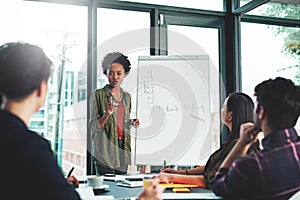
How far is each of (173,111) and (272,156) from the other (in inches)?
66.0

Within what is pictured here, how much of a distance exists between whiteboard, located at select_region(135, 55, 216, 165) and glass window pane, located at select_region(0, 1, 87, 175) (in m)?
0.68

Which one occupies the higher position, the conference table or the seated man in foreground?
the seated man in foreground

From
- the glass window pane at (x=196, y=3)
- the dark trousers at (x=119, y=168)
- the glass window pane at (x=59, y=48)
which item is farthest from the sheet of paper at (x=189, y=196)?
the glass window pane at (x=196, y=3)

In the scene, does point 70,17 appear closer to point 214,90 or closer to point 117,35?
point 117,35

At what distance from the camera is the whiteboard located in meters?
2.78

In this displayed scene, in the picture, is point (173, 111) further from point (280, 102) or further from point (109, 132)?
point (280, 102)

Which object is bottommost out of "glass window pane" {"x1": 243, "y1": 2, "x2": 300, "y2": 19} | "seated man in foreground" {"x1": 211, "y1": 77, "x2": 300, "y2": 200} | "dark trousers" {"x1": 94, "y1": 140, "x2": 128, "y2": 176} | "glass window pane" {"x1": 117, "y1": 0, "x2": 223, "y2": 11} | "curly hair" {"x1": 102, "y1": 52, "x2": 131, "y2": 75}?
"dark trousers" {"x1": 94, "y1": 140, "x2": 128, "y2": 176}

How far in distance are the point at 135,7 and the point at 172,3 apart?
1.35 feet

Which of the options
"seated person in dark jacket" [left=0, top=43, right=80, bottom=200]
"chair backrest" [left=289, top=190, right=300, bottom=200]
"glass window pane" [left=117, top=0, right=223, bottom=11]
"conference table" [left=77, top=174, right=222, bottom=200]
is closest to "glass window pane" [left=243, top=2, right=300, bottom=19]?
"glass window pane" [left=117, top=0, right=223, bottom=11]

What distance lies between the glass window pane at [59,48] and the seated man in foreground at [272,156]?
2.18m

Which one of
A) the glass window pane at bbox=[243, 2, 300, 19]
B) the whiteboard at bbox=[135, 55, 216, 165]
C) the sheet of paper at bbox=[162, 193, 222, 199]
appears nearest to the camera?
the sheet of paper at bbox=[162, 193, 222, 199]

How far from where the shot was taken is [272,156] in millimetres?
1146

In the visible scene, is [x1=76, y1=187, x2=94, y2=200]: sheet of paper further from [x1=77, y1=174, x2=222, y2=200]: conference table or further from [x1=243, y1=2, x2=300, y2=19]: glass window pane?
[x1=243, y1=2, x2=300, y2=19]: glass window pane

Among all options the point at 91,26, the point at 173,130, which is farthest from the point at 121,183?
the point at 91,26
